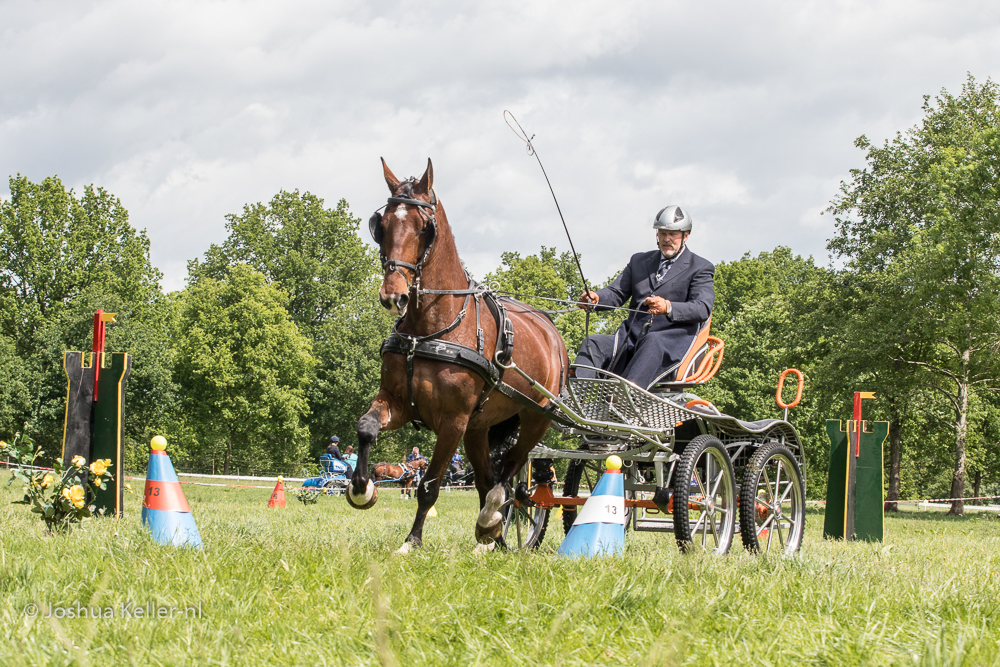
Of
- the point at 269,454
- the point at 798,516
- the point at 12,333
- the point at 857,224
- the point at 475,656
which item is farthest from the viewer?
the point at 269,454

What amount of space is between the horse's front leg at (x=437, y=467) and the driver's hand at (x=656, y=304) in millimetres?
1953

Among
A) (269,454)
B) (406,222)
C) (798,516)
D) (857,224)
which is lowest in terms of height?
(269,454)

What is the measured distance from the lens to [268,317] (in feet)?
121

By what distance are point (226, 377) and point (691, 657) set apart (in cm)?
3453

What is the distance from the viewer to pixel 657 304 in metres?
6.64

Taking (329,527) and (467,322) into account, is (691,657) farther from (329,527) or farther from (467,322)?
(329,527)

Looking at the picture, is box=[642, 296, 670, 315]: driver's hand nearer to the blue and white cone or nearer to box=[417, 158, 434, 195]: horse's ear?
the blue and white cone

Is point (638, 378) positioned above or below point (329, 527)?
above

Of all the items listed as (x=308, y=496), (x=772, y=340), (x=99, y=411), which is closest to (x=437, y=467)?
(x=99, y=411)

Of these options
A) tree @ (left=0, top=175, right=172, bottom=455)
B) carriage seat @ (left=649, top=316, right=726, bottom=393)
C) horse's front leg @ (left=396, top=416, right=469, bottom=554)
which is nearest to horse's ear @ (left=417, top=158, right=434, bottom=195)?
horse's front leg @ (left=396, top=416, right=469, bottom=554)

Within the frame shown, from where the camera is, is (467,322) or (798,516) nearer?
(467,322)

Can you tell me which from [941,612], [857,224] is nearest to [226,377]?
[857,224]

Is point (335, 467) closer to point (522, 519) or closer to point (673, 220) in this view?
point (522, 519)

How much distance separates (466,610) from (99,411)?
5.88 meters
